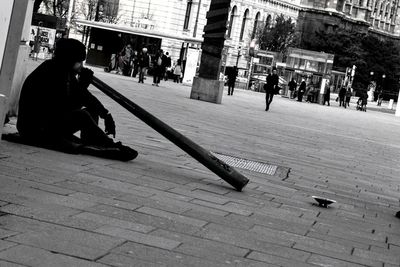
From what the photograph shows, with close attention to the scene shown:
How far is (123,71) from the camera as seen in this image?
134ft

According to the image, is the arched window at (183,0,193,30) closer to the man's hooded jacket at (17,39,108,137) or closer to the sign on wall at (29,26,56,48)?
the sign on wall at (29,26,56,48)

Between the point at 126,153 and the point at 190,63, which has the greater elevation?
the point at 190,63

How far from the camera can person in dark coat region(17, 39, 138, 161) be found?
759 cm

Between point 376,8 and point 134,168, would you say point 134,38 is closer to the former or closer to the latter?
point 134,168

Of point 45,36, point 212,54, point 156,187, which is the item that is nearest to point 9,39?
point 156,187

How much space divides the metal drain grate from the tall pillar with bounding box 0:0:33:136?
5117 mm

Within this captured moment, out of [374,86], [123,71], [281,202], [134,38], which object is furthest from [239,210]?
[374,86]

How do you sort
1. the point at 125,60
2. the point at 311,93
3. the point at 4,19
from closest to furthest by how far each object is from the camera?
the point at 4,19, the point at 125,60, the point at 311,93

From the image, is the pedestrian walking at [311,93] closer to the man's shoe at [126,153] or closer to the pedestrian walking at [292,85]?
the pedestrian walking at [292,85]

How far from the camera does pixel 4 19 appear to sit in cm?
457

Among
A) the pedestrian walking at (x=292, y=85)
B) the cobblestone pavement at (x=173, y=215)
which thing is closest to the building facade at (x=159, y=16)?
the pedestrian walking at (x=292, y=85)

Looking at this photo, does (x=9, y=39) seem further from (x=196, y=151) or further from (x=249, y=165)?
(x=249, y=165)

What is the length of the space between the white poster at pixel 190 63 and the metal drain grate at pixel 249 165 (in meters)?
31.8

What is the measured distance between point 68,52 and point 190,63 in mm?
34921
